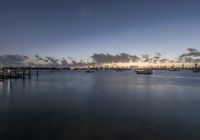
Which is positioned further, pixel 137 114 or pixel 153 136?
pixel 137 114

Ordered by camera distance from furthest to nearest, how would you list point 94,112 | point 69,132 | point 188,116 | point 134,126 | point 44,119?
1. point 94,112
2. point 188,116
3. point 44,119
4. point 134,126
5. point 69,132

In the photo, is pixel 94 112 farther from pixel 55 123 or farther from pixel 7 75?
pixel 7 75

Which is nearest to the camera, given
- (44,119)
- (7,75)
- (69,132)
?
(69,132)

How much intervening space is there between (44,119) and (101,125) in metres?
6.95

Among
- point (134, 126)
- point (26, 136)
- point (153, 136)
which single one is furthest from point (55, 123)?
point (153, 136)

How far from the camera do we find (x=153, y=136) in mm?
18641

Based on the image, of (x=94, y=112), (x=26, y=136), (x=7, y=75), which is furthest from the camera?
(x=7, y=75)

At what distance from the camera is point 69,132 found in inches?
763

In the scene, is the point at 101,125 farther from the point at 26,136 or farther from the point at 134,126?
the point at 26,136

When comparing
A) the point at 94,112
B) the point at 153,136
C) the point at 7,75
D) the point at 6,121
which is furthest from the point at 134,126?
the point at 7,75

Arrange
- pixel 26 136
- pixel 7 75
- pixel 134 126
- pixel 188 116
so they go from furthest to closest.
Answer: pixel 7 75 → pixel 188 116 → pixel 134 126 → pixel 26 136

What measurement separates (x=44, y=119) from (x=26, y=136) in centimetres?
620

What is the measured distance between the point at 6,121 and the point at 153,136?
15762 millimetres

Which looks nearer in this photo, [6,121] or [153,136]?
[153,136]
